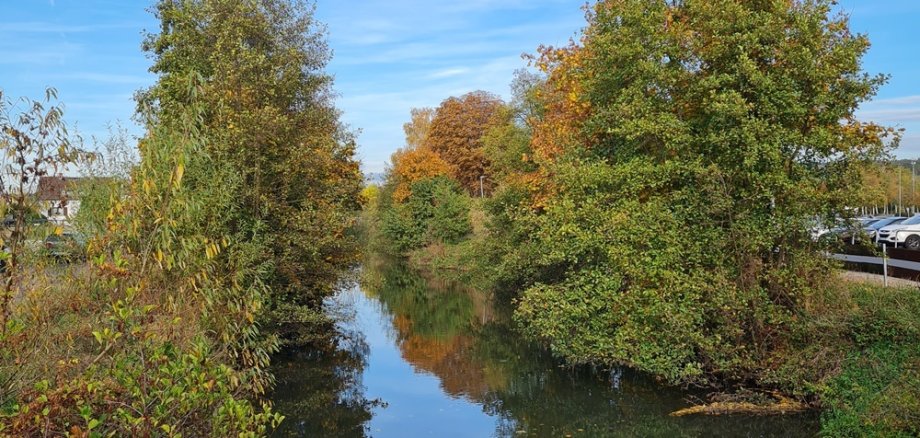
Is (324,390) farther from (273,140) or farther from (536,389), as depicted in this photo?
(273,140)

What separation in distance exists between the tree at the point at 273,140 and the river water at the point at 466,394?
2301 millimetres

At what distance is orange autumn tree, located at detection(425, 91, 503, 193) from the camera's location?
63.1 m

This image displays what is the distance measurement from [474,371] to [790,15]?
458 inches

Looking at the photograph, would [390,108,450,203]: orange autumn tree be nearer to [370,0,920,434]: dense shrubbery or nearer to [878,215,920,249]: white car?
[878,215,920,249]: white car

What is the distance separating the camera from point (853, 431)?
36.4 feet

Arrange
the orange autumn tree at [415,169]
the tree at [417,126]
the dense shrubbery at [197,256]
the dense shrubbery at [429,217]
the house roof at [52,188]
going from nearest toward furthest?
the dense shrubbery at [197,256] → the house roof at [52,188] → the dense shrubbery at [429,217] → the orange autumn tree at [415,169] → the tree at [417,126]

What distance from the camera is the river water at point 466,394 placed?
14016mm

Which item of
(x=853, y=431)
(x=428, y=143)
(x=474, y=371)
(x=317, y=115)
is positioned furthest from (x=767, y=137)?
(x=428, y=143)

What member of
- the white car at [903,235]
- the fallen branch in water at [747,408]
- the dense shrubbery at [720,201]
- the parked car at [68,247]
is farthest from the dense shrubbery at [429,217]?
the parked car at [68,247]

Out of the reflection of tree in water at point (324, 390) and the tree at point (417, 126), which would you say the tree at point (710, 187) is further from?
the tree at point (417, 126)

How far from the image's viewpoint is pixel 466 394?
1691 centimetres

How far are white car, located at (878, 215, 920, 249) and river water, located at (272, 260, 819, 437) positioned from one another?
1532 cm

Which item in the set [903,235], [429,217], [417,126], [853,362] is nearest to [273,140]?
[853,362]

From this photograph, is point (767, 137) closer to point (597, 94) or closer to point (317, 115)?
point (597, 94)
